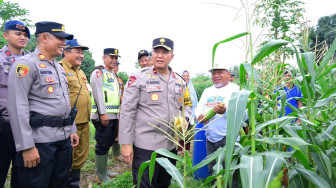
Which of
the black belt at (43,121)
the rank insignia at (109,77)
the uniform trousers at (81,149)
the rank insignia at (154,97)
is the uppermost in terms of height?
the rank insignia at (109,77)

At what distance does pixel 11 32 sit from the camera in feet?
9.57

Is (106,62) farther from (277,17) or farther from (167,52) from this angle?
(277,17)

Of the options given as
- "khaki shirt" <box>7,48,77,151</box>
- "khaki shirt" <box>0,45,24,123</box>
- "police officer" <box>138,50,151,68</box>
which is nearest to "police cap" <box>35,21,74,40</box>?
"khaki shirt" <box>7,48,77,151</box>

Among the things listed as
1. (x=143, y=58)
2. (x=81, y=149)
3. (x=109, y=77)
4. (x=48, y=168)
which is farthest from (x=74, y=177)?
(x=143, y=58)

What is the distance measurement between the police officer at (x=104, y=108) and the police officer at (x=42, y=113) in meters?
1.22

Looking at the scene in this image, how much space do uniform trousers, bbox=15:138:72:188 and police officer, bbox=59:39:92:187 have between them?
32.0 inches

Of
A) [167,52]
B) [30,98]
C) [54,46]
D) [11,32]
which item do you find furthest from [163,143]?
[11,32]

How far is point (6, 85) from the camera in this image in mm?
2705

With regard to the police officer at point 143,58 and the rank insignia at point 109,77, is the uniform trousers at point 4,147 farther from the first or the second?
the police officer at point 143,58

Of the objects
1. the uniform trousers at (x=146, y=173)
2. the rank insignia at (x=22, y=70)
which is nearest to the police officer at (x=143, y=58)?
the uniform trousers at (x=146, y=173)

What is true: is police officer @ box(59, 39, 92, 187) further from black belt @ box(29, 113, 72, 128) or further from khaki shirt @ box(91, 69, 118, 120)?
black belt @ box(29, 113, 72, 128)

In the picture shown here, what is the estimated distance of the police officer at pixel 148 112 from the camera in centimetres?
247

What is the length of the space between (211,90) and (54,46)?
2.18m

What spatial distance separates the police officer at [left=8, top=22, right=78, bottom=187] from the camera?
205 centimetres
